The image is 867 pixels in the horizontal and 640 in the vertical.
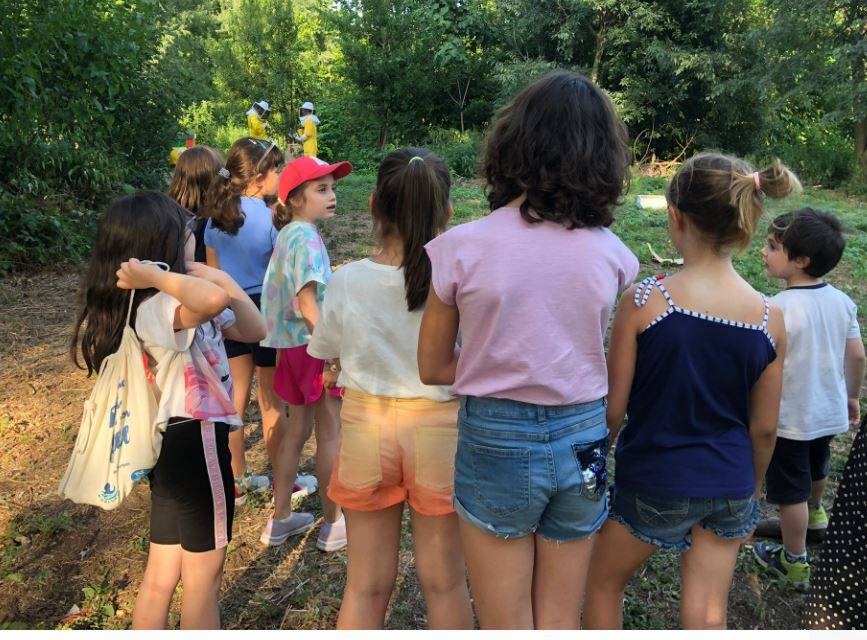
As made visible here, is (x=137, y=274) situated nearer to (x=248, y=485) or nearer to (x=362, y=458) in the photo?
(x=362, y=458)

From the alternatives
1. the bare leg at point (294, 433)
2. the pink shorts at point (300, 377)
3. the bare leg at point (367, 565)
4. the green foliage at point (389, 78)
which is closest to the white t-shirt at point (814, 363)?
the bare leg at point (367, 565)

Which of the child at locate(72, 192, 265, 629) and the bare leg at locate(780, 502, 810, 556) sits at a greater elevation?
the child at locate(72, 192, 265, 629)

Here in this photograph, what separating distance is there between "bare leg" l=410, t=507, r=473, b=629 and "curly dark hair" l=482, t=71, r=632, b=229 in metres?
0.97

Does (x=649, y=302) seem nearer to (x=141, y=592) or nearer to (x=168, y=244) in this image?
(x=168, y=244)

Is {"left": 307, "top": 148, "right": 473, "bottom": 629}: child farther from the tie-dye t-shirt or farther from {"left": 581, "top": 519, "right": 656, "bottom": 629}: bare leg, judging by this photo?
the tie-dye t-shirt

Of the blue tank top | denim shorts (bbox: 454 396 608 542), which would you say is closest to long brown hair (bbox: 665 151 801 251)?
the blue tank top

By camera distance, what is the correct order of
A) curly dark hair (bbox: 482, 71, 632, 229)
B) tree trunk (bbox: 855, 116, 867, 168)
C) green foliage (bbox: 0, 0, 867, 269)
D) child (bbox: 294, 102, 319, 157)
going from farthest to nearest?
tree trunk (bbox: 855, 116, 867, 168), child (bbox: 294, 102, 319, 157), green foliage (bbox: 0, 0, 867, 269), curly dark hair (bbox: 482, 71, 632, 229)

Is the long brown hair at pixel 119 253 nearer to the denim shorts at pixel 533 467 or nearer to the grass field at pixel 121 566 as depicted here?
the denim shorts at pixel 533 467

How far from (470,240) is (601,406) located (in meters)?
0.52

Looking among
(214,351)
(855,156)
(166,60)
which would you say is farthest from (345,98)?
(214,351)

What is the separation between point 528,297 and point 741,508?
847mm

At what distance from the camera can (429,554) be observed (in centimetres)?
199

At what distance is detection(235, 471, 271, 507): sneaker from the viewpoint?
3.33 metres

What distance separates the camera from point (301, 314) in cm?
267
